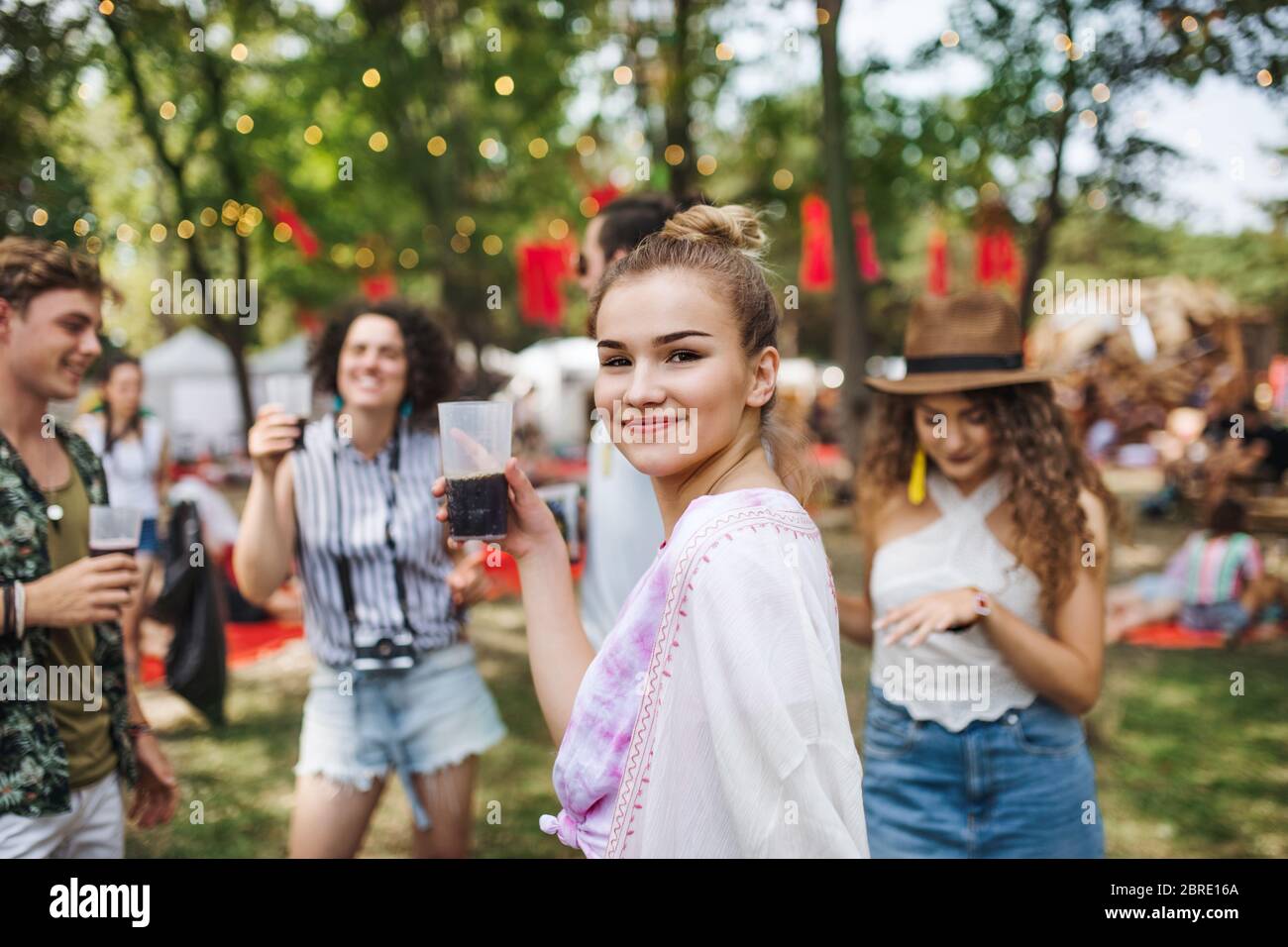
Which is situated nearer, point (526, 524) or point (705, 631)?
point (705, 631)

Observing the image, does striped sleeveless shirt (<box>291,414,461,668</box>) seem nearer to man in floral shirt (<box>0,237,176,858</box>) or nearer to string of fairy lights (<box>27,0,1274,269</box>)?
man in floral shirt (<box>0,237,176,858</box>)

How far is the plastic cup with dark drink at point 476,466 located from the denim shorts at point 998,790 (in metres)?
1.42

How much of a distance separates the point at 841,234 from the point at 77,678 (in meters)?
6.64

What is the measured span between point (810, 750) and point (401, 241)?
524 inches

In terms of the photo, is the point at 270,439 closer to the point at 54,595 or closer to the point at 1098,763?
the point at 54,595

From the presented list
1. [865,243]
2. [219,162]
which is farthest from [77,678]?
[865,243]

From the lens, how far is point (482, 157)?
12570 mm

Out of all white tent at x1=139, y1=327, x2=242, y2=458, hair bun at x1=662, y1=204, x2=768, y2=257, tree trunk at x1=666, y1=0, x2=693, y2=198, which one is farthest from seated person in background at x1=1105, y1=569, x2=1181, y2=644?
white tent at x1=139, y1=327, x2=242, y2=458

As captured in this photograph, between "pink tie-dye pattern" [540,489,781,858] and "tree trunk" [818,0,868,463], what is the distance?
6.62m

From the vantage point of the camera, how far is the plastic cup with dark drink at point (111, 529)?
2273 millimetres

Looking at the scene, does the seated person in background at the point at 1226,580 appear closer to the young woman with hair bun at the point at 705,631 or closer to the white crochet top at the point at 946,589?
the white crochet top at the point at 946,589

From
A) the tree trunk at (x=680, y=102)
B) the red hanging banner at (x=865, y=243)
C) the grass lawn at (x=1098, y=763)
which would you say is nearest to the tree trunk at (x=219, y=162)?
the grass lawn at (x=1098, y=763)
